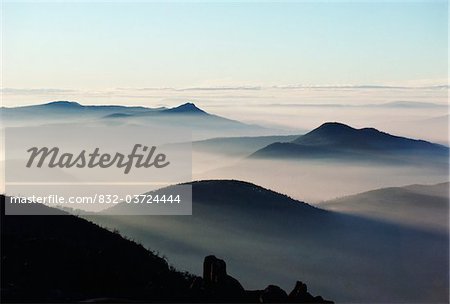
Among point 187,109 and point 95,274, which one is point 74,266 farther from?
point 187,109

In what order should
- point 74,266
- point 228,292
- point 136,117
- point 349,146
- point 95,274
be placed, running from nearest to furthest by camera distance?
point 228,292
point 95,274
point 74,266
point 136,117
point 349,146

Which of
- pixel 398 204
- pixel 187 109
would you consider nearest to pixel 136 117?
pixel 187 109

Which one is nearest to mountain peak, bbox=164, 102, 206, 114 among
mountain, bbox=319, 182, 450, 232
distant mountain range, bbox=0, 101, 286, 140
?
distant mountain range, bbox=0, 101, 286, 140

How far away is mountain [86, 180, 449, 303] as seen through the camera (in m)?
18.5

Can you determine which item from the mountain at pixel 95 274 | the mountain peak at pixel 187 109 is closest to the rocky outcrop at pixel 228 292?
the mountain at pixel 95 274

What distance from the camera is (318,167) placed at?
28.2 metres

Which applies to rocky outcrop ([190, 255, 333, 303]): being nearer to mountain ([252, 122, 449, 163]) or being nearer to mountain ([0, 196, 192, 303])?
mountain ([0, 196, 192, 303])

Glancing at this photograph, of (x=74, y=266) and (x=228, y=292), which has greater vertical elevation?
(x=74, y=266)

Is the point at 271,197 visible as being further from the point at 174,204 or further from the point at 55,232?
the point at 55,232

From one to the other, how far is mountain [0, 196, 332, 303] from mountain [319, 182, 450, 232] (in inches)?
638

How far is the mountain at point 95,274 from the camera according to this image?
914 cm

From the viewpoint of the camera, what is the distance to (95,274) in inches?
426

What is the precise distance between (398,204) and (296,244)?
26.7 ft

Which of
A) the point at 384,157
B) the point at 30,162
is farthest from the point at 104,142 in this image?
the point at 384,157
